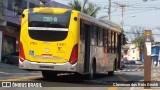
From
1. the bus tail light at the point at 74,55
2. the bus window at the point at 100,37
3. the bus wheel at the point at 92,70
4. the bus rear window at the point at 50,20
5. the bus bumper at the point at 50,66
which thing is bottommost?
the bus wheel at the point at 92,70

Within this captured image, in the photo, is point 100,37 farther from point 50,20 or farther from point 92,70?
point 50,20

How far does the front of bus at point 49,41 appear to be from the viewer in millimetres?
20188

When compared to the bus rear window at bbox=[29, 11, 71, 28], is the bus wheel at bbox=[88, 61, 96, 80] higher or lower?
lower

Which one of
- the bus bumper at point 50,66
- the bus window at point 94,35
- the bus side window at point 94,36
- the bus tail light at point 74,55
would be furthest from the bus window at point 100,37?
the bus bumper at point 50,66

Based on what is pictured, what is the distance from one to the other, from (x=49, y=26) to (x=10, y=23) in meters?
31.9

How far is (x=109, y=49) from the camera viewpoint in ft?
91.0

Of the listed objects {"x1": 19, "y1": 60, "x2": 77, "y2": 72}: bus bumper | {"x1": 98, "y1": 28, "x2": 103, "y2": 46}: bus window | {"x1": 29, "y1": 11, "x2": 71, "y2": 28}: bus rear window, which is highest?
{"x1": 29, "y1": 11, "x2": 71, "y2": 28}: bus rear window

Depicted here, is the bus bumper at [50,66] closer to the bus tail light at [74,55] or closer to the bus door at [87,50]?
the bus tail light at [74,55]

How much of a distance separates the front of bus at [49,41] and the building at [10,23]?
26316 mm

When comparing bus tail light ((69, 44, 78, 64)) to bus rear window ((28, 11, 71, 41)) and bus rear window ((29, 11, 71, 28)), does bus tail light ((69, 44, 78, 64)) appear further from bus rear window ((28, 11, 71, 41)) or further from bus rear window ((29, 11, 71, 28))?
bus rear window ((29, 11, 71, 28))

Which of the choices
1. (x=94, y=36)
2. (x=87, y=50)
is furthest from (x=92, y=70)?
(x=94, y=36)

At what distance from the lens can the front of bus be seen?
2019 centimetres

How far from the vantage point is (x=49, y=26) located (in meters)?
20.4

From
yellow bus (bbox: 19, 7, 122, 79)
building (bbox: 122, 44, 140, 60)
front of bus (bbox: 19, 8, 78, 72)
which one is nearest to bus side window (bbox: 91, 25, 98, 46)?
yellow bus (bbox: 19, 7, 122, 79)
